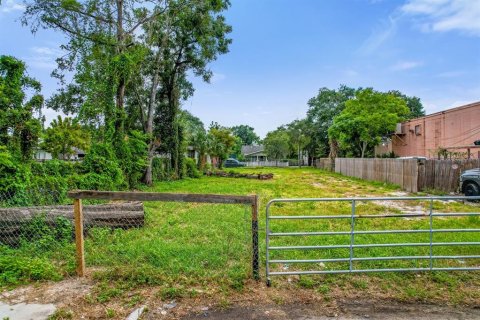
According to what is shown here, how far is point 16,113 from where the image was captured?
24.5ft

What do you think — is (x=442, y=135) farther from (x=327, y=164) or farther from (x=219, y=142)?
(x=219, y=142)

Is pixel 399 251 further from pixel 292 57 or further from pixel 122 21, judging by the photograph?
pixel 292 57

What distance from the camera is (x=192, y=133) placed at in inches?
1083

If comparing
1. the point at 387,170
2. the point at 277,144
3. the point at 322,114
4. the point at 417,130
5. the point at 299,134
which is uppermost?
the point at 322,114

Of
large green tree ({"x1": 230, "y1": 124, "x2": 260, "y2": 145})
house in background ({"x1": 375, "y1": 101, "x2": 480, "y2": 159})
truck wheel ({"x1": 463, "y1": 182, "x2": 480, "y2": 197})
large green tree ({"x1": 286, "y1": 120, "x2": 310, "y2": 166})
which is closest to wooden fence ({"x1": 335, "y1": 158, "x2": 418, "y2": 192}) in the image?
truck wheel ({"x1": 463, "y1": 182, "x2": 480, "y2": 197})

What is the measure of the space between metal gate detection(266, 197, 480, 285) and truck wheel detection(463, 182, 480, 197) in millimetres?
1430

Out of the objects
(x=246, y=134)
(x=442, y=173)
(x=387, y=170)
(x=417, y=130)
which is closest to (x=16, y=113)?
(x=442, y=173)

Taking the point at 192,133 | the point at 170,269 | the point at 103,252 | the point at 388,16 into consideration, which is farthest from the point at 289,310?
the point at 192,133

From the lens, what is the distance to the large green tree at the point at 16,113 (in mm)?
7293

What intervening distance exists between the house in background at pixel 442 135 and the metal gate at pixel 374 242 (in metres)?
13.6

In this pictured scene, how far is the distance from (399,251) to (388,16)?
40.7 ft

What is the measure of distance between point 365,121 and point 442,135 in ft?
19.8

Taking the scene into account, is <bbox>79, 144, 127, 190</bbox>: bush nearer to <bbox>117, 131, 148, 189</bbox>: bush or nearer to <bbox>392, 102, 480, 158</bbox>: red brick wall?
<bbox>117, 131, 148, 189</bbox>: bush

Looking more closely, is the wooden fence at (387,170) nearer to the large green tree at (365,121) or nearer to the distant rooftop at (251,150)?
the large green tree at (365,121)
